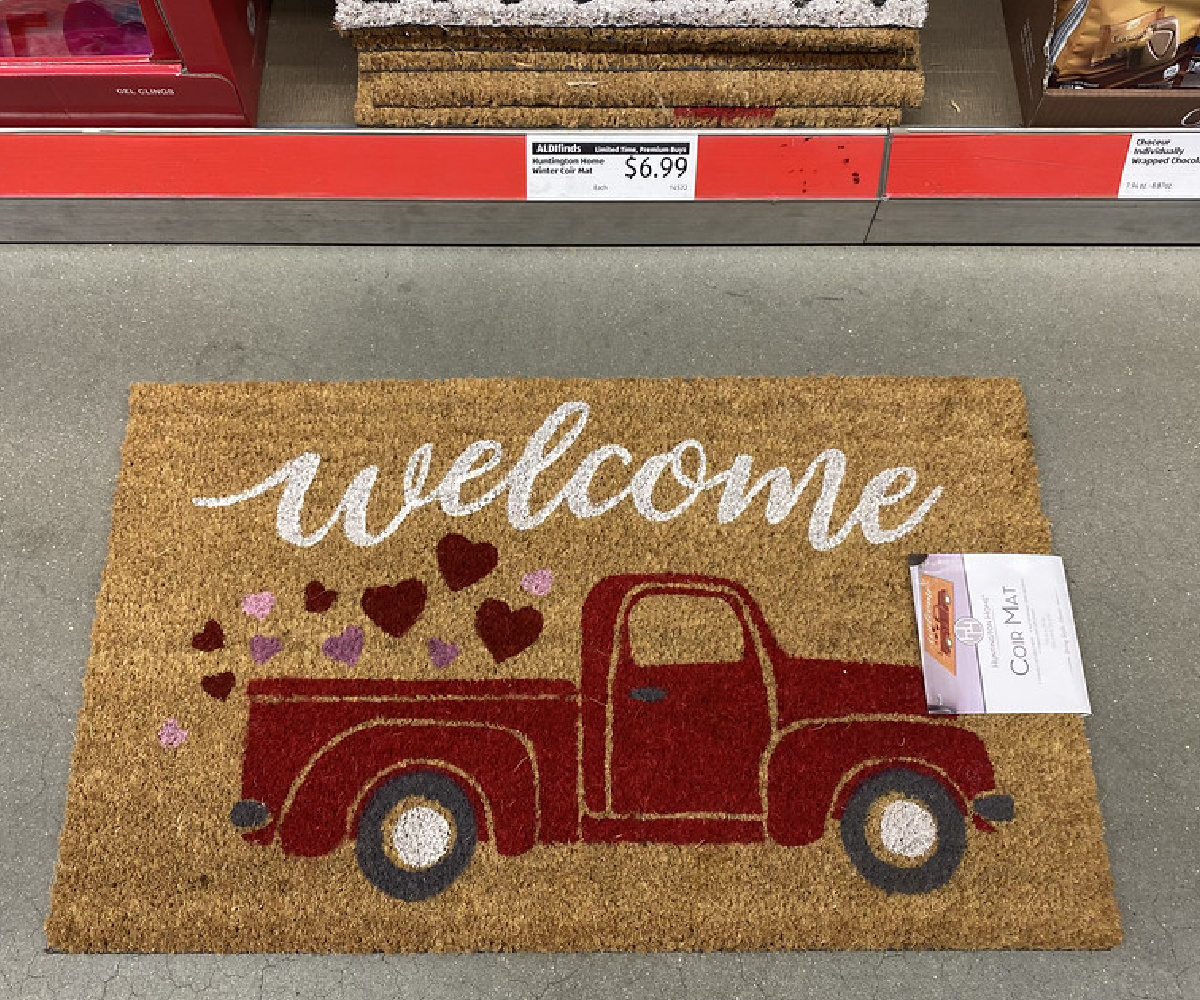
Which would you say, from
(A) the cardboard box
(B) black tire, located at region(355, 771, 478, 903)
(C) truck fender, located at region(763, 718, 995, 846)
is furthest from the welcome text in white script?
(A) the cardboard box

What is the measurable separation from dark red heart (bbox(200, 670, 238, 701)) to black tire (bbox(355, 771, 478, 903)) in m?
0.31

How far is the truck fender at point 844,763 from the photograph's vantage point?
1.88 m

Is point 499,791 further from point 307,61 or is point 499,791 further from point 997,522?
point 307,61

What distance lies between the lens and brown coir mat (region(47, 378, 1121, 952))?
184cm

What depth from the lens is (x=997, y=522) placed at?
2096mm

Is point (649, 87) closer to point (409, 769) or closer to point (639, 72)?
point (639, 72)

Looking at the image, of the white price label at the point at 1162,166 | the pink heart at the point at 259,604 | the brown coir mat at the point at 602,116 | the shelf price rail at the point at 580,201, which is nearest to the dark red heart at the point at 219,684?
the pink heart at the point at 259,604

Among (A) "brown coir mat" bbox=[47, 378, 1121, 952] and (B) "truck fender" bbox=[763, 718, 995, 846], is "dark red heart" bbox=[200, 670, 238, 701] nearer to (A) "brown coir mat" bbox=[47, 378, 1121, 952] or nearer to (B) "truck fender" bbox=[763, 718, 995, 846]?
(A) "brown coir mat" bbox=[47, 378, 1121, 952]

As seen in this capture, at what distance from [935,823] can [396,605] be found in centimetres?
95

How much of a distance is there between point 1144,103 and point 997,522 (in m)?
0.75

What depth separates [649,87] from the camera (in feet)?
6.76

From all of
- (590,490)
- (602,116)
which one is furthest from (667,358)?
(602,116)

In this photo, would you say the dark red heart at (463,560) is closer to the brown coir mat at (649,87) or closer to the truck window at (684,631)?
the truck window at (684,631)

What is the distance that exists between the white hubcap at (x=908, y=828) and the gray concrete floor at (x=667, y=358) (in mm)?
317
